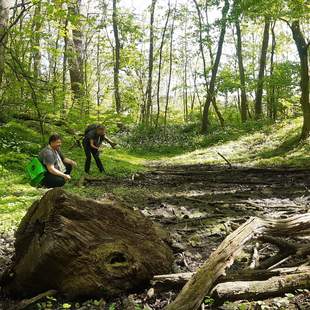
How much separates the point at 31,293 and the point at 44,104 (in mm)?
8703

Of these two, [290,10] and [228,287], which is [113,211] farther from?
[290,10]

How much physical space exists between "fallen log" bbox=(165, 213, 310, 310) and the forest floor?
0.59ft

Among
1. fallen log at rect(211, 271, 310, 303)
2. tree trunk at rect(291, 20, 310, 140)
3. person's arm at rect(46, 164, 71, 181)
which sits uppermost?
tree trunk at rect(291, 20, 310, 140)

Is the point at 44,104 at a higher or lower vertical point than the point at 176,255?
higher

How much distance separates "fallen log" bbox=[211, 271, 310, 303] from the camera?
361 cm

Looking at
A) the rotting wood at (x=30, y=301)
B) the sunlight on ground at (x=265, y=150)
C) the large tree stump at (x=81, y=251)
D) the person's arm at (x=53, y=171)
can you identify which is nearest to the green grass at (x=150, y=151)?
the sunlight on ground at (x=265, y=150)

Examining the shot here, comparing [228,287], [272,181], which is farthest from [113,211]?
[272,181]

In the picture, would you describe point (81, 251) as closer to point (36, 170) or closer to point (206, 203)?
point (206, 203)

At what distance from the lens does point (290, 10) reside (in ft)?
45.2

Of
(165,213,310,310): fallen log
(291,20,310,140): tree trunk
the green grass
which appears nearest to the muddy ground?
(165,213,310,310): fallen log

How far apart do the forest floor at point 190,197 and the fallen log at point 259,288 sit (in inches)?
2.7

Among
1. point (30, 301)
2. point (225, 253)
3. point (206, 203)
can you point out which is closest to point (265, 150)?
point (206, 203)

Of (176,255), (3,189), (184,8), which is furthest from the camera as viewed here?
(184,8)

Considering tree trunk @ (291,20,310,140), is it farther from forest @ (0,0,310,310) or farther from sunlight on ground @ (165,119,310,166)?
sunlight on ground @ (165,119,310,166)
